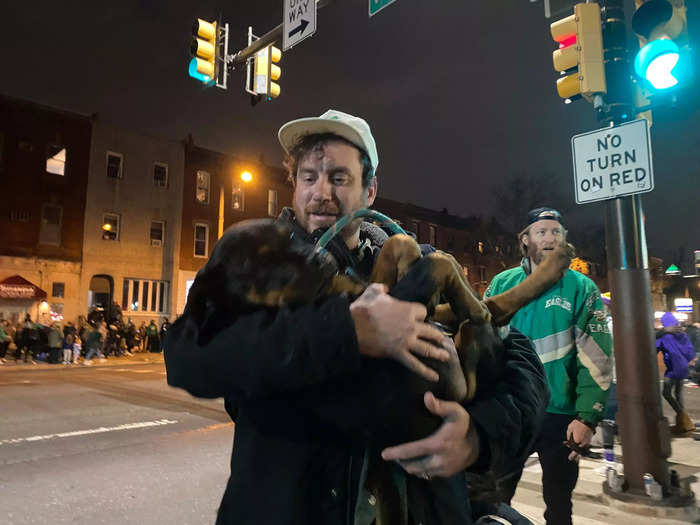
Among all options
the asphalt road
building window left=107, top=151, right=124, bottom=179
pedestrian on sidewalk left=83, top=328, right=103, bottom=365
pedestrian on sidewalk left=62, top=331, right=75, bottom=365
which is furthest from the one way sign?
building window left=107, top=151, right=124, bottom=179

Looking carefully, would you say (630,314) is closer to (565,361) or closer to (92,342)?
(565,361)

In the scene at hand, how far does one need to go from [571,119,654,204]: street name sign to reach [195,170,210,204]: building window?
96.8 feet

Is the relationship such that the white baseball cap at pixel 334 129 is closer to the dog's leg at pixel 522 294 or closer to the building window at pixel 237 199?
the dog's leg at pixel 522 294

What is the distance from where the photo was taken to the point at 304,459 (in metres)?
1.38

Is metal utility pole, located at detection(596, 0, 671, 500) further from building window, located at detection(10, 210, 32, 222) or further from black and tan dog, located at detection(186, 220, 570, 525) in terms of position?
building window, located at detection(10, 210, 32, 222)

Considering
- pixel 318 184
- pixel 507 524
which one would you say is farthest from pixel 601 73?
pixel 507 524

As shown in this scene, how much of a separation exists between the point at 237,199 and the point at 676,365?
28475 mm

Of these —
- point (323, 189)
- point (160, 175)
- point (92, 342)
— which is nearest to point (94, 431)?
point (323, 189)

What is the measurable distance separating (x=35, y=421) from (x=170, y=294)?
22.2 metres

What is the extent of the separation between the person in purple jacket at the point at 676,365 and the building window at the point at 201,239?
26792 mm

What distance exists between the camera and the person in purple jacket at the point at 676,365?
8859 mm

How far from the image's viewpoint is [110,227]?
28.6m

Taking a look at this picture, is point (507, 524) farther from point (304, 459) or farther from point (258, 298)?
point (258, 298)

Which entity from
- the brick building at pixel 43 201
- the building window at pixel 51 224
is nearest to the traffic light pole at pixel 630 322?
the brick building at pixel 43 201
